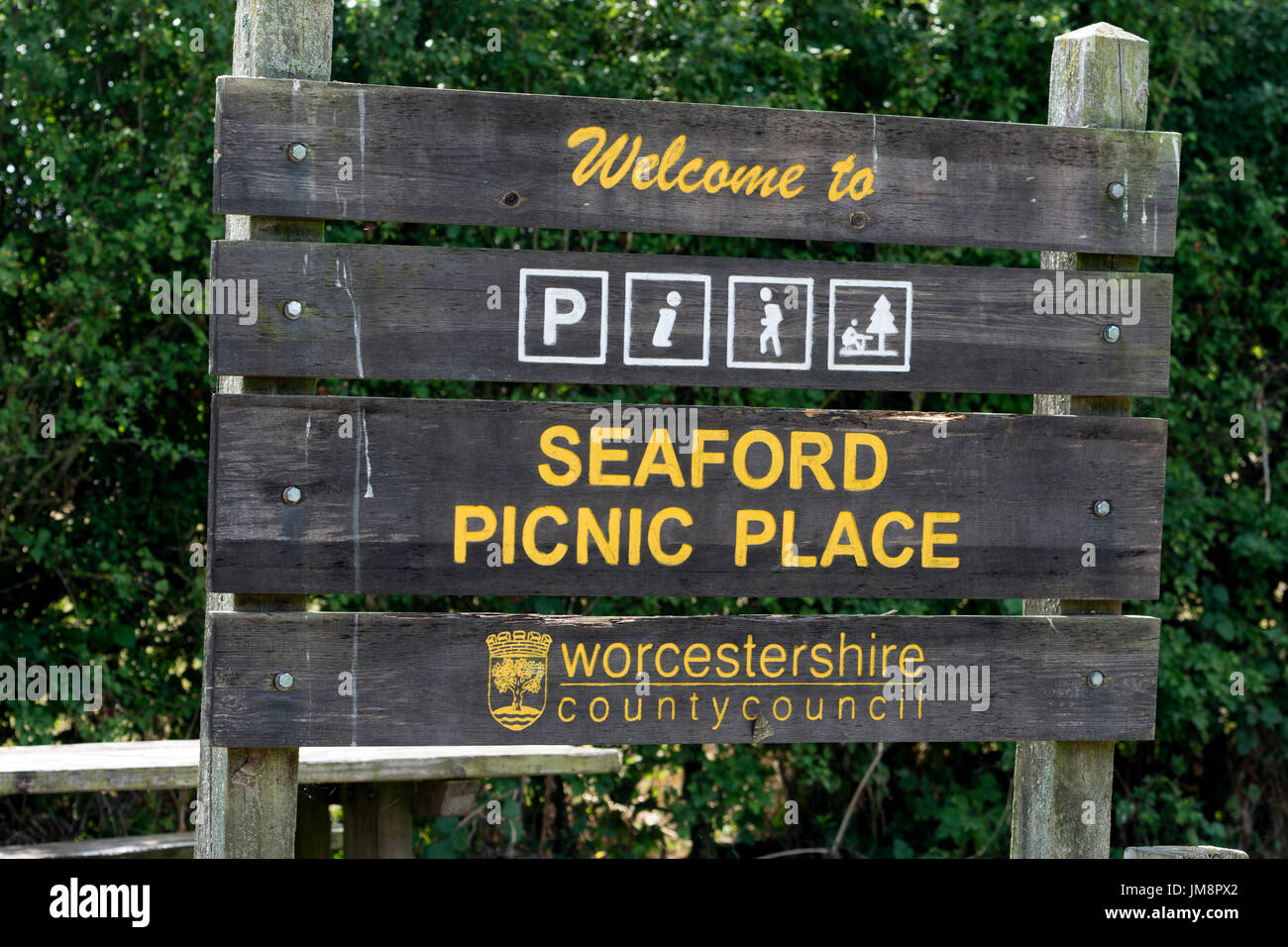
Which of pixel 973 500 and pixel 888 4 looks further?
pixel 888 4

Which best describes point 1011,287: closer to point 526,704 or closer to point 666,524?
point 666,524

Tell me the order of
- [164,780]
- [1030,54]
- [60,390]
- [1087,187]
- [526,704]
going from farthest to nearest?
[1030,54] → [60,390] → [164,780] → [1087,187] → [526,704]

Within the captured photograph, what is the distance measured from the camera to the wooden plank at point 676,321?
293 centimetres

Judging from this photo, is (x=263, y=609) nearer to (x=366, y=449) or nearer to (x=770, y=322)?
(x=366, y=449)

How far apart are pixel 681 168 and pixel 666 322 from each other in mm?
359

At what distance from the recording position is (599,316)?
3031mm

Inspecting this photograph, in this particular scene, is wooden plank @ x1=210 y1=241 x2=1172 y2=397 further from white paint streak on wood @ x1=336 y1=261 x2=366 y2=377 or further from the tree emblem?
the tree emblem

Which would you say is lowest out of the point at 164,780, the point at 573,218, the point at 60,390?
the point at 164,780

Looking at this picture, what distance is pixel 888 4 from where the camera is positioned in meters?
6.08

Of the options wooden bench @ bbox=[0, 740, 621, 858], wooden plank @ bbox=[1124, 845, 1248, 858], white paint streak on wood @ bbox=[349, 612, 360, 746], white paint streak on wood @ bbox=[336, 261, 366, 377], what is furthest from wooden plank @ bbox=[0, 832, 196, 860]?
wooden plank @ bbox=[1124, 845, 1248, 858]

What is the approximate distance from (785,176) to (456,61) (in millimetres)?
2775

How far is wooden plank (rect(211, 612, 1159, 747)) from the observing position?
2926mm

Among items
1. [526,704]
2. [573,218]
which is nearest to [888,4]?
[573,218]

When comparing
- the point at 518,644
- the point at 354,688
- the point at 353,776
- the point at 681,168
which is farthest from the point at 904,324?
the point at 353,776
